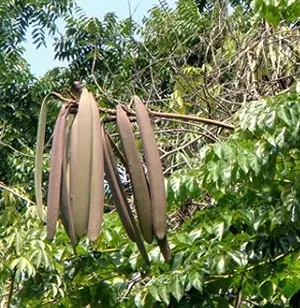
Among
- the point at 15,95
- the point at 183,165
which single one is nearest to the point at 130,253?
the point at 183,165

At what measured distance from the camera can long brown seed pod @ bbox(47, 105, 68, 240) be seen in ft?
4.09

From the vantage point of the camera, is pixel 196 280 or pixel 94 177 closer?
pixel 94 177

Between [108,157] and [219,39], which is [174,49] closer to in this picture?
[219,39]

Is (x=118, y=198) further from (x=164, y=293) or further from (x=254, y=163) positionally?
(x=164, y=293)

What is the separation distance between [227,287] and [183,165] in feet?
4.33

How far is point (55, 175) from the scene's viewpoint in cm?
128

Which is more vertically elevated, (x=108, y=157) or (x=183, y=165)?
(x=183, y=165)

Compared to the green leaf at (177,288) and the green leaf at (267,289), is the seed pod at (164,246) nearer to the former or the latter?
the green leaf at (177,288)

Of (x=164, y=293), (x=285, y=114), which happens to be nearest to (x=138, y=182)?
(x=285, y=114)

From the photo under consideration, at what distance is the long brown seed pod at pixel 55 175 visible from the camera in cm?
125

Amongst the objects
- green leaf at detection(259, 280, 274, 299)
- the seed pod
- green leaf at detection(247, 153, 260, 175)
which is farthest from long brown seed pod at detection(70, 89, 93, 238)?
green leaf at detection(259, 280, 274, 299)

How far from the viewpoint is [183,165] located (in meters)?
4.02

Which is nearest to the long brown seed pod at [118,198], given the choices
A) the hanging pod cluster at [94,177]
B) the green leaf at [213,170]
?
the hanging pod cluster at [94,177]

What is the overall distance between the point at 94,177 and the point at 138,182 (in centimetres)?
7
